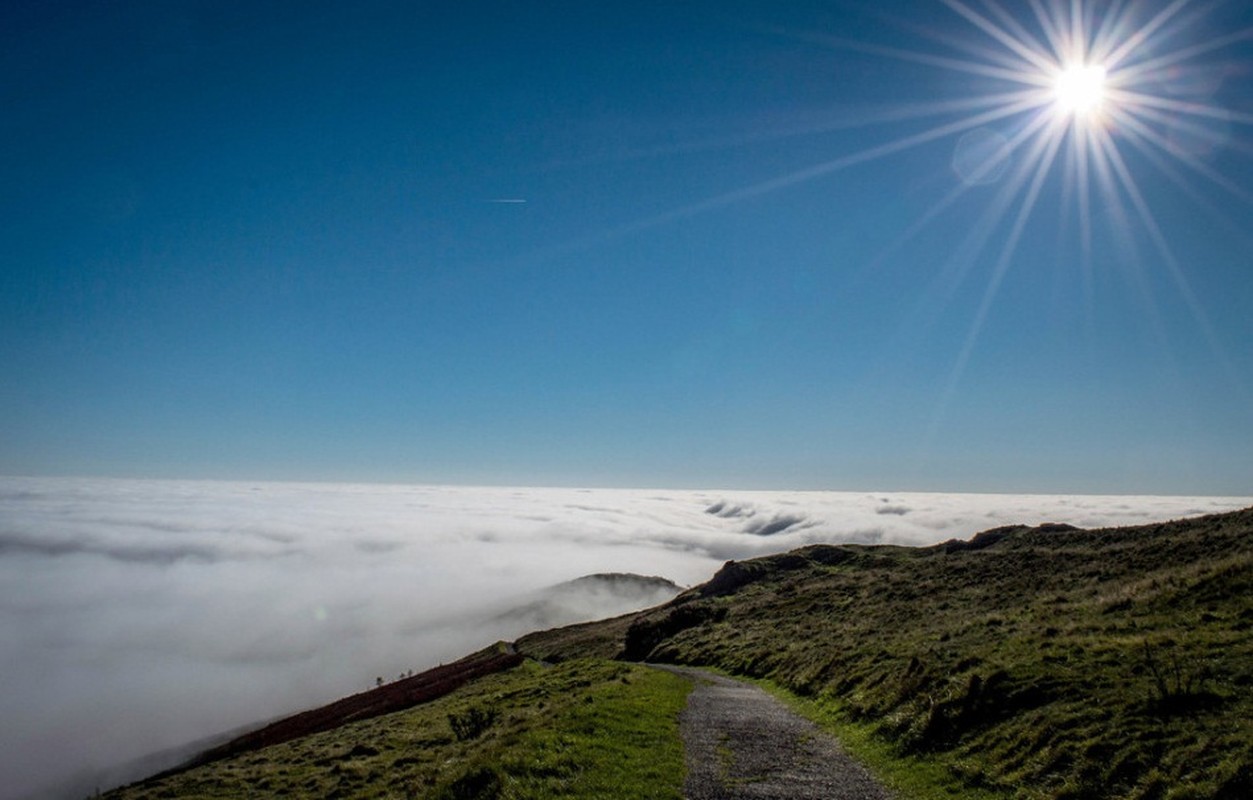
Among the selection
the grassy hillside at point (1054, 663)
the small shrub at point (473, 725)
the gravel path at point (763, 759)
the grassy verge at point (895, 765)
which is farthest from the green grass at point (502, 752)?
the grassy hillside at point (1054, 663)

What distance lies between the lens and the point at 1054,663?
16422 millimetres

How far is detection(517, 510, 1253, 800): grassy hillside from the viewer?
10.6m

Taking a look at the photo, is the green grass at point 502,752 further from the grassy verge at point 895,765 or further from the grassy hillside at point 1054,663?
the grassy hillside at point 1054,663

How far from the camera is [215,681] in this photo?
594 feet

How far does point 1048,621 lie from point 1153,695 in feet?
41.2

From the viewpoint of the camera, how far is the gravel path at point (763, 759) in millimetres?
11703

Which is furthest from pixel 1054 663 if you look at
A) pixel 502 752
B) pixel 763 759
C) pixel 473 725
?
pixel 473 725

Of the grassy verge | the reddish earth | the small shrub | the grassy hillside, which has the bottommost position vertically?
the reddish earth

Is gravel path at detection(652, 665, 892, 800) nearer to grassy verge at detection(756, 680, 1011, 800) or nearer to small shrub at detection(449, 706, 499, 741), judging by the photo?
grassy verge at detection(756, 680, 1011, 800)

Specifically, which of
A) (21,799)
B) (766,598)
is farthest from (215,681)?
(766,598)

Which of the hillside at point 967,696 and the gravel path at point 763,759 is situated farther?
the gravel path at point 763,759

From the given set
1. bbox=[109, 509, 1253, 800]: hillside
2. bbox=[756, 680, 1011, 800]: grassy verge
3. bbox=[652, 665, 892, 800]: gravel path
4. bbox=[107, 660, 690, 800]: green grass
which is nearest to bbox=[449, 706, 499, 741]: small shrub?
bbox=[107, 660, 690, 800]: green grass

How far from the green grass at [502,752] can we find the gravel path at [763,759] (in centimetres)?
61

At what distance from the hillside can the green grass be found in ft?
0.35
